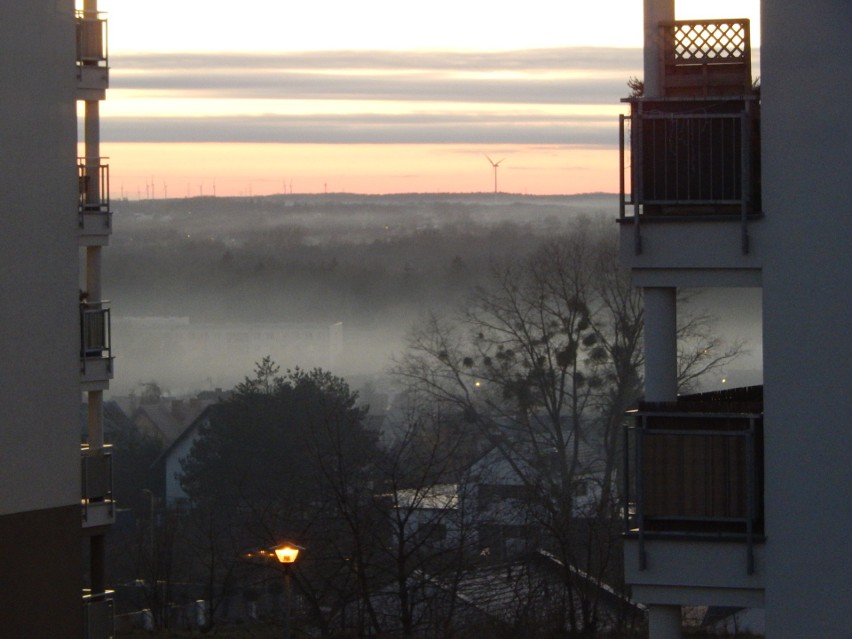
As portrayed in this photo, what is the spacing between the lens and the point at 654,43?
655 cm

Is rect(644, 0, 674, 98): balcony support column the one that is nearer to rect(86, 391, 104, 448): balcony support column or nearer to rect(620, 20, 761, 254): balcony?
rect(620, 20, 761, 254): balcony

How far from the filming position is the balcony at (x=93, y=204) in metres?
14.5

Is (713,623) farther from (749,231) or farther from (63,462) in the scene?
(749,231)

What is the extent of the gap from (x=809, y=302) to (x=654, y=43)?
1.51 m

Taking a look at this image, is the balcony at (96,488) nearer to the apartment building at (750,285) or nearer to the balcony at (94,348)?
the balcony at (94,348)

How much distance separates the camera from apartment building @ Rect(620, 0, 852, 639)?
6.21 meters

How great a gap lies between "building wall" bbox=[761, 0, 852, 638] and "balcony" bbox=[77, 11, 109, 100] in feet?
32.4

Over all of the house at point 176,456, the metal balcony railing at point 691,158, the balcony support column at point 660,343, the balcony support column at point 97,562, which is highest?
the metal balcony railing at point 691,158

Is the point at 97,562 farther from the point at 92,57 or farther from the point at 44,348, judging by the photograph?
the point at 92,57

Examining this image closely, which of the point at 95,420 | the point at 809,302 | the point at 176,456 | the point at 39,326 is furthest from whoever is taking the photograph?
the point at 176,456

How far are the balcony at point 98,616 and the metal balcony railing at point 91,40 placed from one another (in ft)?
19.2

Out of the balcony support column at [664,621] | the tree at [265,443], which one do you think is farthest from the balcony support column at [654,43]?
the tree at [265,443]

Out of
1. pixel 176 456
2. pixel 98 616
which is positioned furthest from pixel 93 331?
pixel 176 456

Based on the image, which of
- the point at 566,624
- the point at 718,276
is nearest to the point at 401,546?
the point at 566,624
